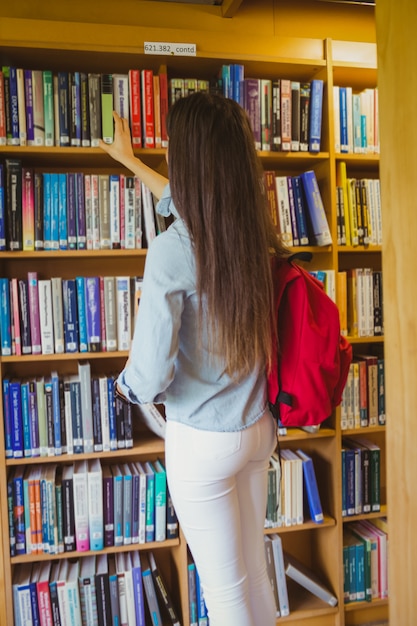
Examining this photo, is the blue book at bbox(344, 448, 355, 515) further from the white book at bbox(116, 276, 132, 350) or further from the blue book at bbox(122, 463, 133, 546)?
the white book at bbox(116, 276, 132, 350)

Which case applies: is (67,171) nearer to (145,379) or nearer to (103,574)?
(145,379)

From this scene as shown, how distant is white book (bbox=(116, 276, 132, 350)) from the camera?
1967 mm

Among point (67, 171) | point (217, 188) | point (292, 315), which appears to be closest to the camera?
point (217, 188)

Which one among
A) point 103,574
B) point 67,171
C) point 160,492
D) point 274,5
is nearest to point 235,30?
point 274,5

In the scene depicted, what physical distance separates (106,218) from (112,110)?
0.37 meters

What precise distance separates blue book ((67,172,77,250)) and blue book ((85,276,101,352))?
142mm

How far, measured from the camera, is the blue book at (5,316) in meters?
1.88

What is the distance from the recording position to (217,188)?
1.15 meters

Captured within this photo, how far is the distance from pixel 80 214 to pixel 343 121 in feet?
3.50

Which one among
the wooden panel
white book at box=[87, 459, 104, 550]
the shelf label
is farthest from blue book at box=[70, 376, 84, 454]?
the wooden panel

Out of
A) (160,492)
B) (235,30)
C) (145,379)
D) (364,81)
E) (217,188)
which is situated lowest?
(160,492)

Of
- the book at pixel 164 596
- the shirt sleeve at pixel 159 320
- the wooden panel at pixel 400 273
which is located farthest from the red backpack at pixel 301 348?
the book at pixel 164 596

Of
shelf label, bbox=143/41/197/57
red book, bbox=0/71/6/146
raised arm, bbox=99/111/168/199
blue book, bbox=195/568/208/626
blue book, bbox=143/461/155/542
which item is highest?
shelf label, bbox=143/41/197/57

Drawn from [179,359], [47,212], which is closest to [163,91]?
[47,212]
